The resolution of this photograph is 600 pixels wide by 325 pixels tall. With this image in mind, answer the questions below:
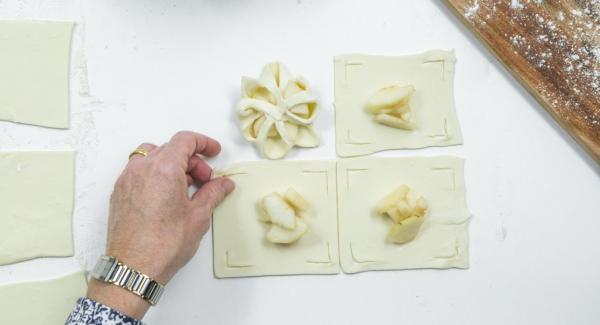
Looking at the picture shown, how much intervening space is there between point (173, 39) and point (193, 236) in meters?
0.50

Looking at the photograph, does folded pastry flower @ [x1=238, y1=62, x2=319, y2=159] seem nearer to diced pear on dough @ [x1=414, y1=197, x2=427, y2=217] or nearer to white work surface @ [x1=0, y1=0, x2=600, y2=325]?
white work surface @ [x1=0, y1=0, x2=600, y2=325]

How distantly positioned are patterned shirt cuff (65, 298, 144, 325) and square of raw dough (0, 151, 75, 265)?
332mm

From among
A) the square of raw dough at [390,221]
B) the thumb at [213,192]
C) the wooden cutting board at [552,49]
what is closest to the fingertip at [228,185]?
the thumb at [213,192]

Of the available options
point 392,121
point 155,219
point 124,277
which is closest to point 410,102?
point 392,121

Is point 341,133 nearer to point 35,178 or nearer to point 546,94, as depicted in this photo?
point 546,94

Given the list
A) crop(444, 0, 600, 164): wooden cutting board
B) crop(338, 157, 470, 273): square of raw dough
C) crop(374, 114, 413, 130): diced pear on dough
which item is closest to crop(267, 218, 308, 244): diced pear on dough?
crop(338, 157, 470, 273): square of raw dough

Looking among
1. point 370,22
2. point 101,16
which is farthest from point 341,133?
point 101,16

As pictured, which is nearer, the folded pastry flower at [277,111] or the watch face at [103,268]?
the watch face at [103,268]

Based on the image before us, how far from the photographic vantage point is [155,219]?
1.05 metres

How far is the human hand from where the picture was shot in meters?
1.02

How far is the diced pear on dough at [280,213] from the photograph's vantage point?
3.92 ft

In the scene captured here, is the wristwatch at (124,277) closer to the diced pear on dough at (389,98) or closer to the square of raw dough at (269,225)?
the square of raw dough at (269,225)

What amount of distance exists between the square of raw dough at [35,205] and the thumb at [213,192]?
33cm

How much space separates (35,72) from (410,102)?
0.91 meters
